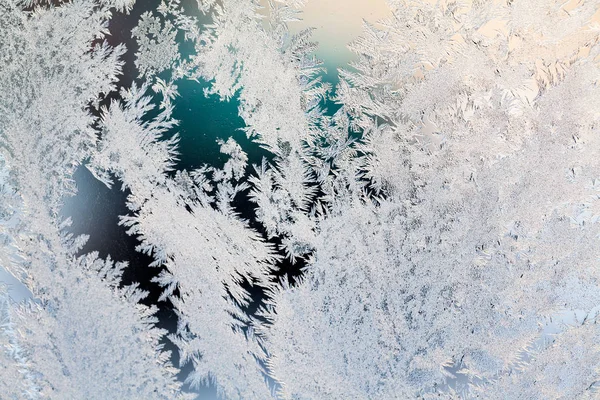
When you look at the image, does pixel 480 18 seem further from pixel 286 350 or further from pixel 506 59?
pixel 286 350

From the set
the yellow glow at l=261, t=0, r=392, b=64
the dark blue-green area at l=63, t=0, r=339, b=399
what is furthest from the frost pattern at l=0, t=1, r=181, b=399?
the yellow glow at l=261, t=0, r=392, b=64

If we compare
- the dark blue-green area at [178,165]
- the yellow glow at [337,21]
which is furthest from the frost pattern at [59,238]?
the yellow glow at [337,21]

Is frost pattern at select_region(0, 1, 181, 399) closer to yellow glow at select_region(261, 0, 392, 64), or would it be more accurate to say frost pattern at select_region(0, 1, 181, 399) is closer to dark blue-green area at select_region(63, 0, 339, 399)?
dark blue-green area at select_region(63, 0, 339, 399)

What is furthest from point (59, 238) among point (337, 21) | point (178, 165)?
point (337, 21)

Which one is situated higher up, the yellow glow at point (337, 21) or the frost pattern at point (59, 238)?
the yellow glow at point (337, 21)

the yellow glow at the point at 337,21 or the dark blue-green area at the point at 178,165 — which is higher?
the yellow glow at the point at 337,21

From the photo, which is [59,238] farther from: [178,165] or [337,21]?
[337,21]

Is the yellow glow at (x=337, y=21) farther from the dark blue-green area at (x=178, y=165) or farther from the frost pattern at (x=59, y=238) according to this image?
the frost pattern at (x=59, y=238)

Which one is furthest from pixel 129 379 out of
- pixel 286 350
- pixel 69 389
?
pixel 286 350
